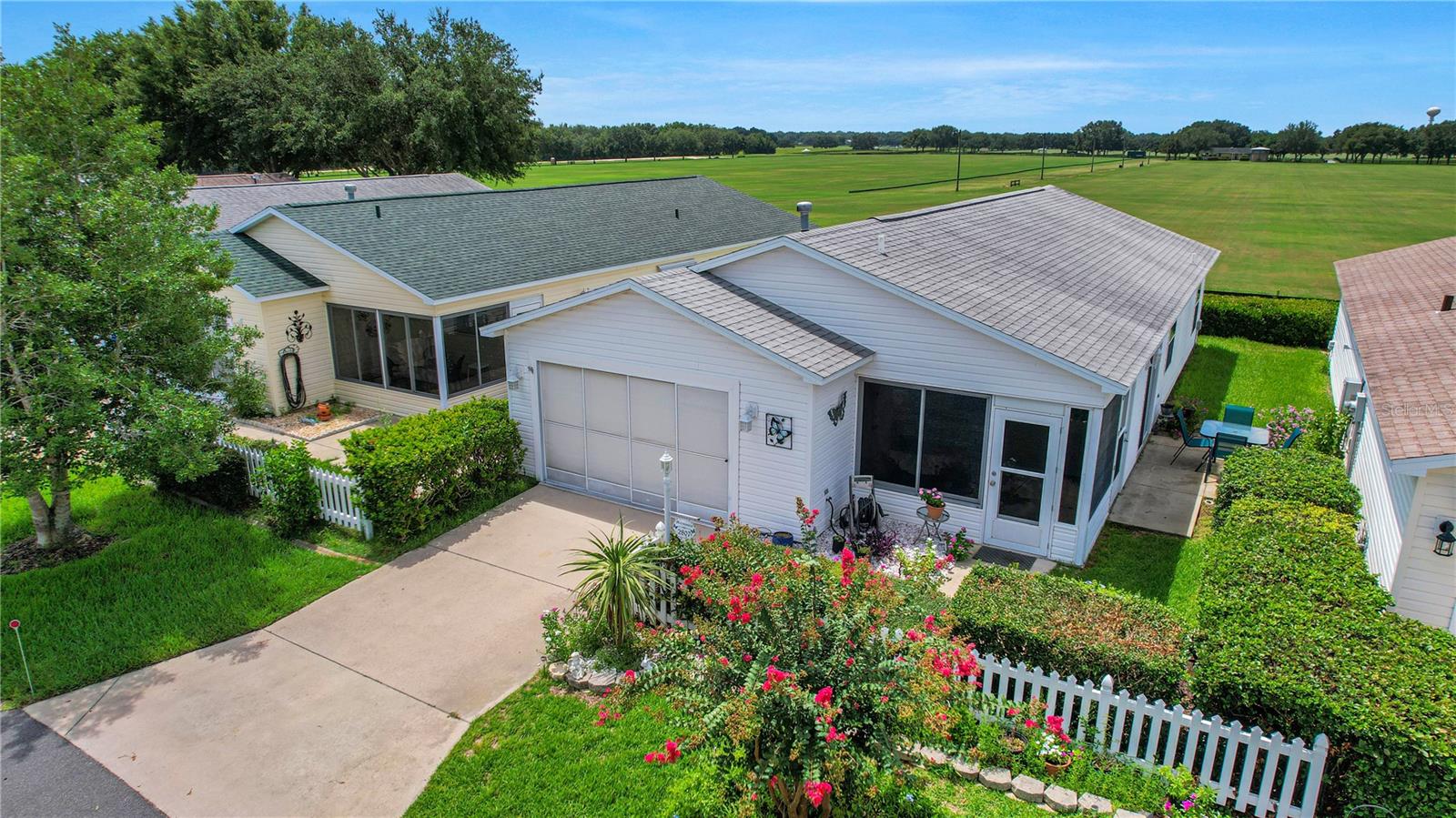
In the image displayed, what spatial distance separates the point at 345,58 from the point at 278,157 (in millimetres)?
7367

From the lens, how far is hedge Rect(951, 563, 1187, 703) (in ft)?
22.2

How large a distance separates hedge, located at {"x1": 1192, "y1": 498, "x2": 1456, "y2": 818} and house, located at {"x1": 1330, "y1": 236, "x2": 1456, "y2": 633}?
2.48 feet

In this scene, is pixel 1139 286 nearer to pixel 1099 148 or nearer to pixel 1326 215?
pixel 1326 215

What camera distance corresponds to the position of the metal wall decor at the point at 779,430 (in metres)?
10.6

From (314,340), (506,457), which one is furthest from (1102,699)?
(314,340)

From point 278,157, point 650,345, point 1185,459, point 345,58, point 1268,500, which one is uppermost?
point 345,58

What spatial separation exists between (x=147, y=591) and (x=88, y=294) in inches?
145

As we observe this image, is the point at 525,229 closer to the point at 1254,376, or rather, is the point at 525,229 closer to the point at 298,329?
the point at 298,329

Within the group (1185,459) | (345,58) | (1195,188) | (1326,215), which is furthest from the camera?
(1195,188)

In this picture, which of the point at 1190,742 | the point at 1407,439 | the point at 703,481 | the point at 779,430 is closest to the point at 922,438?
the point at 779,430

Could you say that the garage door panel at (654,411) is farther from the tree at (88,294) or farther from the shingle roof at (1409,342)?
the shingle roof at (1409,342)

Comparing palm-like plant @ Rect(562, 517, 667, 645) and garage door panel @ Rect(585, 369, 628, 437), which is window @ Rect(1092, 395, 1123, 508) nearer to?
palm-like plant @ Rect(562, 517, 667, 645)

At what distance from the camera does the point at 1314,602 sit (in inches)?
273

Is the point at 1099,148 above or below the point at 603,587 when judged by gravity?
above
